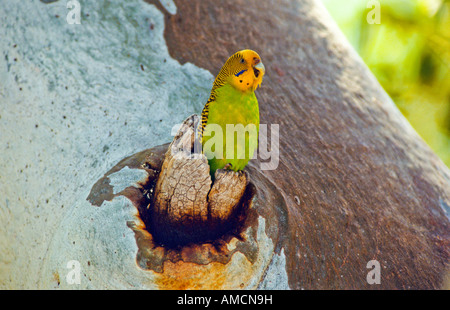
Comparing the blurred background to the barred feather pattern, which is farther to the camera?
the blurred background

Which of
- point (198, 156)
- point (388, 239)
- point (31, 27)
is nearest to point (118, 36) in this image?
point (31, 27)

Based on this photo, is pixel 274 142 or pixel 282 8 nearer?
pixel 274 142

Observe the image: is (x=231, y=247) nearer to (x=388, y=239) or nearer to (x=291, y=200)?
(x=291, y=200)

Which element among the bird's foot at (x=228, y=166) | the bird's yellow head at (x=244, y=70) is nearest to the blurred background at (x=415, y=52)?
the bird's yellow head at (x=244, y=70)

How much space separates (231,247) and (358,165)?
804 mm

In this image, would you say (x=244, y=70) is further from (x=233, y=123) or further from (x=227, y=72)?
(x=233, y=123)

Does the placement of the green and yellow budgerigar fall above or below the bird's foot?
above

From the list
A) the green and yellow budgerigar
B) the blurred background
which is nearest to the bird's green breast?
the green and yellow budgerigar

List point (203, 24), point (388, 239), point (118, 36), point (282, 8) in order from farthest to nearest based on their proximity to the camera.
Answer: point (282, 8)
point (203, 24)
point (118, 36)
point (388, 239)

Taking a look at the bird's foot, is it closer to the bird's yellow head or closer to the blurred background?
the bird's yellow head

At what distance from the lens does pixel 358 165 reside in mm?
1858

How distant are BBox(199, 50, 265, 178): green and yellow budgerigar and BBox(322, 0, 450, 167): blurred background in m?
3.66

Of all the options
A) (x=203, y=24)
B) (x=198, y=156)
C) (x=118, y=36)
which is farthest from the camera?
(x=203, y=24)

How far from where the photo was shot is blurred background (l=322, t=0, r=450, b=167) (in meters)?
4.70
